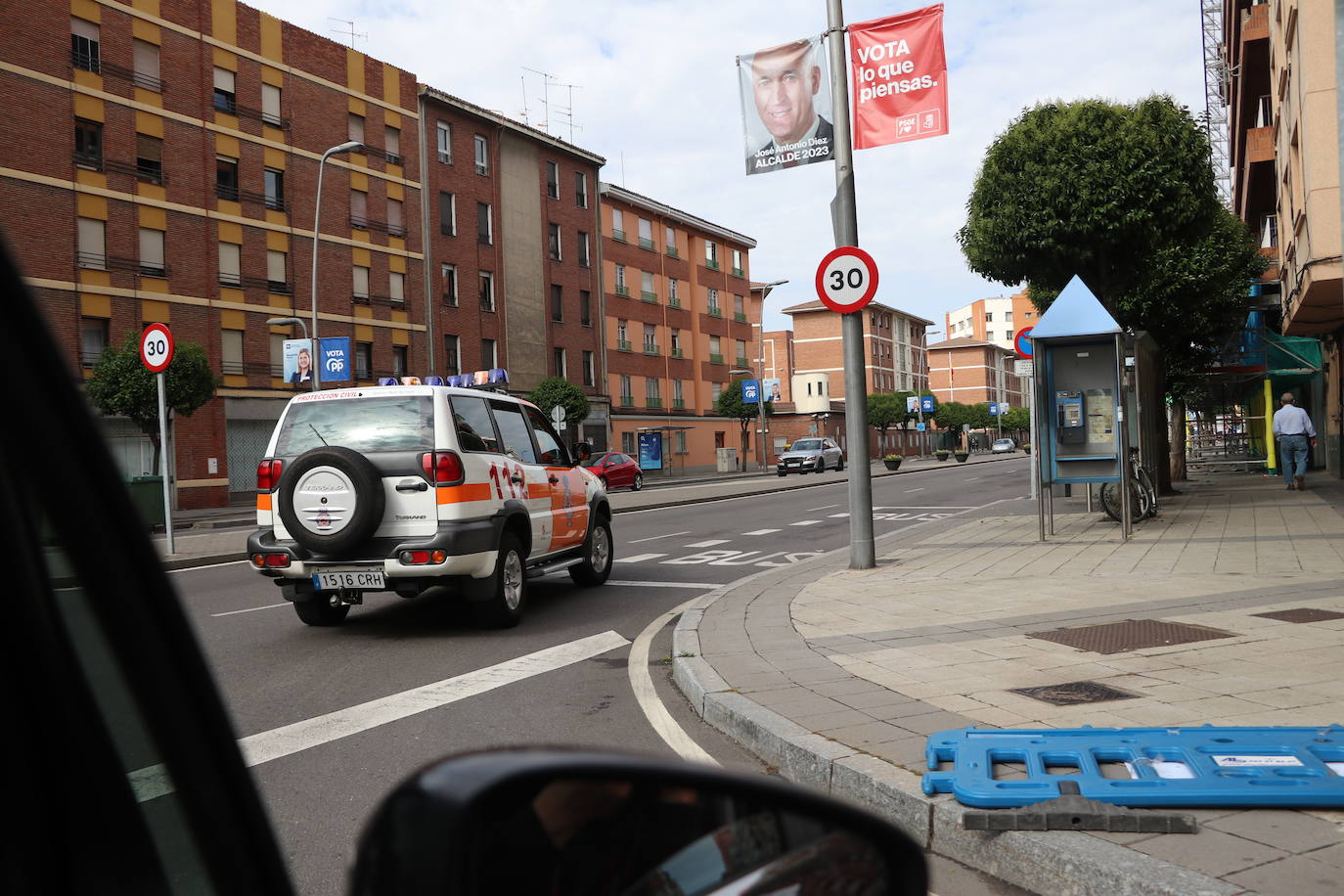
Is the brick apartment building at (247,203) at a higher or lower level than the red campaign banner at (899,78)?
higher

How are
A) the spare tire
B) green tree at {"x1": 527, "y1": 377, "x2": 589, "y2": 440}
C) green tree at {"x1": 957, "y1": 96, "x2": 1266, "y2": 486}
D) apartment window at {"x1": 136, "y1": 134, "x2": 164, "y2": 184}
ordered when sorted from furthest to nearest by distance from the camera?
green tree at {"x1": 527, "y1": 377, "x2": 589, "y2": 440}
apartment window at {"x1": 136, "y1": 134, "x2": 164, "y2": 184}
green tree at {"x1": 957, "y1": 96, "x2": 1266, "y2": 486}
the spare tire

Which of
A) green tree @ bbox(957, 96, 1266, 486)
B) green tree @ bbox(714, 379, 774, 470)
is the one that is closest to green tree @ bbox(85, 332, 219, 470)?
green tree @ bbox(957, 96, 1266, 486)

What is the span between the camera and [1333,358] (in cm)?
2634

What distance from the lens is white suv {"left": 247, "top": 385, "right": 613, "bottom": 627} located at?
7895 mm

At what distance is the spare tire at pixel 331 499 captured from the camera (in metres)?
7.83

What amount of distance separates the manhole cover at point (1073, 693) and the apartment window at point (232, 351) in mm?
35604

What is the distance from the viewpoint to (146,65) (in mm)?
33906

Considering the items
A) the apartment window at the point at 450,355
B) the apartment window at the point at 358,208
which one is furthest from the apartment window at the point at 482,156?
the apartment window at the point at 450,355

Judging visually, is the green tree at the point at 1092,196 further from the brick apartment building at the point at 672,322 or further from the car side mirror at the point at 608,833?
the brick apartment building at the point at 672,322

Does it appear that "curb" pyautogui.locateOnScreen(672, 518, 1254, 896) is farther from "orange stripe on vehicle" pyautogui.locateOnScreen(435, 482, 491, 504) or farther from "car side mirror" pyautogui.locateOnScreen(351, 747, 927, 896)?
"orange stripe on vehicle" pyautogui.locateOnScreen(435, 482, 491, 504)

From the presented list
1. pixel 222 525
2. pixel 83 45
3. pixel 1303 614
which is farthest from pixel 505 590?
pixel 83 45

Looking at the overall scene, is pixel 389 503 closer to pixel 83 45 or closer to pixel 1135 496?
pixel 1135 496

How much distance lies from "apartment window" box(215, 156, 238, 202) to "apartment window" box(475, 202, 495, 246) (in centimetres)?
1270

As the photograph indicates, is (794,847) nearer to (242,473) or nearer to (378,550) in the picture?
(378,550)
